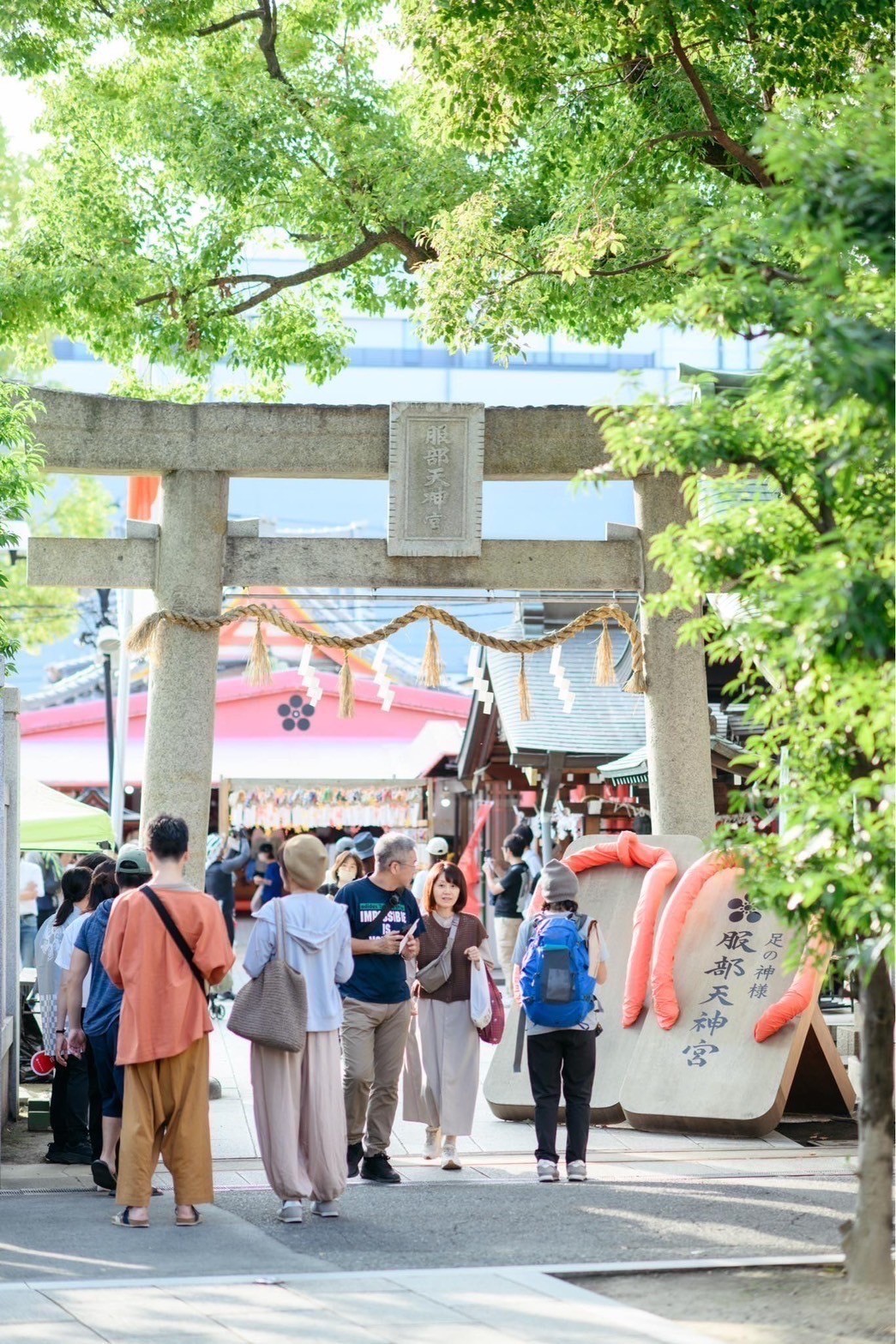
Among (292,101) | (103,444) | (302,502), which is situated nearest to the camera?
(103,444)

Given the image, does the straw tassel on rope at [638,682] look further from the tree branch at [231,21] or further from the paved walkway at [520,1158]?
the tree branch at [231,21]

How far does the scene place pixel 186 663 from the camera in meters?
11.6

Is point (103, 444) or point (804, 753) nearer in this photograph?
point (804, 753)

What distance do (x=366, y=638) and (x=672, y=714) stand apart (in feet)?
7.85

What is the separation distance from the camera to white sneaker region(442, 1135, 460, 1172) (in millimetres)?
9094

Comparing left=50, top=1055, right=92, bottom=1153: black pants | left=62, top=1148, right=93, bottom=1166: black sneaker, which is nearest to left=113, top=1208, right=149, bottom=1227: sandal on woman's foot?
left=62, top=1148, right=93, bottom=1166: black sneaker

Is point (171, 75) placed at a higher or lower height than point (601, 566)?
higher

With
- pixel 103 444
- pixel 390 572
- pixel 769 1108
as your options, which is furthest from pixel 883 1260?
pixel 103 444

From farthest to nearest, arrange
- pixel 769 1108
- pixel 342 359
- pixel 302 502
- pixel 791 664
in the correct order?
pixel 302 502, pixel 342 359, pixel 769 1108, pixel 791 664

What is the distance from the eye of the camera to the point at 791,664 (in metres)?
5.76

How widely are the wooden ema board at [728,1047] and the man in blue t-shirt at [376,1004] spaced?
2.04 metres

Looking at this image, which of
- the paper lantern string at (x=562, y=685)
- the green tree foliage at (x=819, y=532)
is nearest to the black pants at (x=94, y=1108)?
the green tree foliage at (x=819, y=532)

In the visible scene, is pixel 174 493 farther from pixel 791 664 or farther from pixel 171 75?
pixel 791 664

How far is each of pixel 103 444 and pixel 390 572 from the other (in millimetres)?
2291
